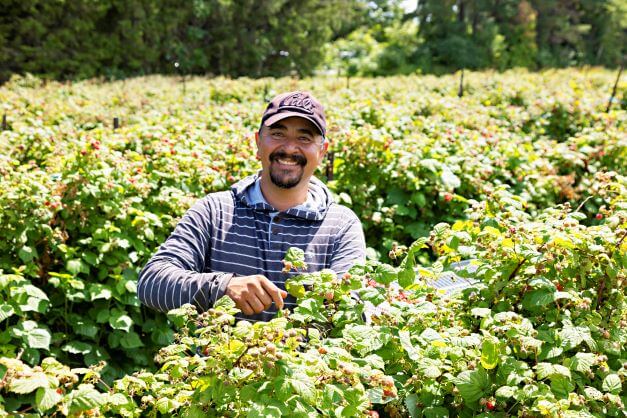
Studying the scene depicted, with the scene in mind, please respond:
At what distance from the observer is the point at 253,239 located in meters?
2.58

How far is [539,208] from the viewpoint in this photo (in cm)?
519

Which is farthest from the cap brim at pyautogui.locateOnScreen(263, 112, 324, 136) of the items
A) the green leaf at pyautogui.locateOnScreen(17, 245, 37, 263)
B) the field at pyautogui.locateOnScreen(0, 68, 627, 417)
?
the green leaf at pyautogui.locateOnScreen(17, 245, 37, 263)

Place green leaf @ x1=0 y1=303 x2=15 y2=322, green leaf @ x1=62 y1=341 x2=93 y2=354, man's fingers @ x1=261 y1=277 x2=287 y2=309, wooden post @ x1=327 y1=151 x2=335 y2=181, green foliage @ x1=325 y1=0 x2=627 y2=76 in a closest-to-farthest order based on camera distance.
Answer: man's fingers @ x1=261 y1=277 x2=287 y2=309 < green leaf @ x1=0 y1=303 x2=15 y2=322 < green leaf @ x1=62 y1=341 x2=93 y2=354 < wooden post @ x1=327 y1=151 x2=335 y2=181 < green foliage @ x1=325 y1=0 x2=627 y2=76

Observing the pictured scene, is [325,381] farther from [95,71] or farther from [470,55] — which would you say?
[470,55]

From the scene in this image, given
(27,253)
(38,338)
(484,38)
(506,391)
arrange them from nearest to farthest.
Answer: (506,391)
(38,338)
(27,253)
(484,38)

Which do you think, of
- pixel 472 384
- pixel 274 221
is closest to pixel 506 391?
pixel 472 384

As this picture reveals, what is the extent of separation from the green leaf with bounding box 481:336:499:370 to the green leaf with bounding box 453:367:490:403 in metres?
0.03

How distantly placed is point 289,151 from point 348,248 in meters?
0.49

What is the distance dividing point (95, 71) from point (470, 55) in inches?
670

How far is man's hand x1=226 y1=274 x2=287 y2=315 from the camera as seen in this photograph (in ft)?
6.22

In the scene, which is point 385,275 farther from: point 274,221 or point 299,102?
point 299,102

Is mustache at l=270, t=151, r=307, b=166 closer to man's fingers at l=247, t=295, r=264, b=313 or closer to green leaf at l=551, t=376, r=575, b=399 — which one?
man's fingers at l=247, t=295, r=264, b=313

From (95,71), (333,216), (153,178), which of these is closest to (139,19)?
(95,71)

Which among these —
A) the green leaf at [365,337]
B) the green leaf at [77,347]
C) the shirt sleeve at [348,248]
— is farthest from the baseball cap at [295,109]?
the green leaf at [77,347]
